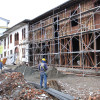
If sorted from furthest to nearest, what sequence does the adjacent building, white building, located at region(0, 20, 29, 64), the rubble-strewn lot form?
white building, located at region(0, 20, 29, 64) → the adjacent building → the rubble-strewn lot

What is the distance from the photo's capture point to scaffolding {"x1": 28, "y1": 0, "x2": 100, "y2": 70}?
11.9 meters

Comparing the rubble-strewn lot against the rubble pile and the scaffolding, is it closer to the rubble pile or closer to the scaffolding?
the rubble pile

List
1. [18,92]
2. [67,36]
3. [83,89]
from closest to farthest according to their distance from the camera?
1. [18,92]
2. [83,89]
3. [67,36]

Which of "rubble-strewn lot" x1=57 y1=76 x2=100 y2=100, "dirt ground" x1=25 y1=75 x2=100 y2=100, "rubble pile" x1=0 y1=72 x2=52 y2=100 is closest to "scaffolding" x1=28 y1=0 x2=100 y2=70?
A: "dirt ground" x1=25 y1=75 x2=100 y2=100

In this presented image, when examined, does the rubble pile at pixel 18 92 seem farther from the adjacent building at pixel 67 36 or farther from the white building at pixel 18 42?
the white building at pixel 18 42

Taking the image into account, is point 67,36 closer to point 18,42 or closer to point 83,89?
point 83,89

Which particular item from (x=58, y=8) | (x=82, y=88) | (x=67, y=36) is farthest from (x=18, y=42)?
(x=82, y=88)

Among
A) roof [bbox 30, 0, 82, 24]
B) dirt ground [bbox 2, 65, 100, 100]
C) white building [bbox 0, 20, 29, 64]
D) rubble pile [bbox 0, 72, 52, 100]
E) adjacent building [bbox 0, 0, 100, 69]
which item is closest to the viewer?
rubble pile [bbox 0, 72, 52, 100]

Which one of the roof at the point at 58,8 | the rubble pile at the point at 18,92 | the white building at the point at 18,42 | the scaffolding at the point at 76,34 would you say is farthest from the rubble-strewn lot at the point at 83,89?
the white building at the point at 18,42

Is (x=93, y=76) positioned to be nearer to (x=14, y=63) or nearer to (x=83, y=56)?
(x=83, y=56)

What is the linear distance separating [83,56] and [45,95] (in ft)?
24.5

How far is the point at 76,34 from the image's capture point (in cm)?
1278

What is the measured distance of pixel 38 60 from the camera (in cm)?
1959

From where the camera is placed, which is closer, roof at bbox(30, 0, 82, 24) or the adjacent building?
the adjacent building
